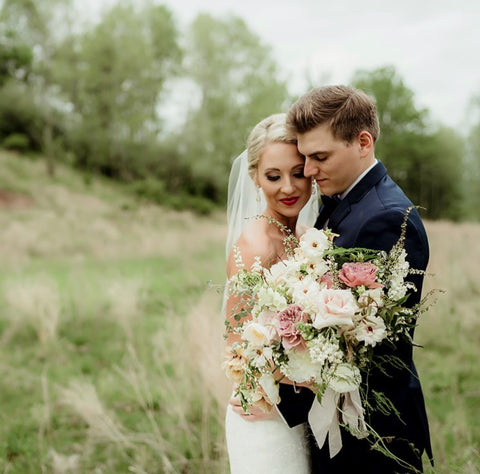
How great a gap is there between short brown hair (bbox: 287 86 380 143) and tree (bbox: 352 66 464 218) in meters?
31.0

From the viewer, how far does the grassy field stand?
4094 millimetres

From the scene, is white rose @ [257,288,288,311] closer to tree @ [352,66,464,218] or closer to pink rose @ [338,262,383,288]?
pink rose @ [338,262,383,288]

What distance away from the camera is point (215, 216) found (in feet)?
93.3

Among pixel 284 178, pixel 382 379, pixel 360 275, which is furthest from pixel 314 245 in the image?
pixel 284 178

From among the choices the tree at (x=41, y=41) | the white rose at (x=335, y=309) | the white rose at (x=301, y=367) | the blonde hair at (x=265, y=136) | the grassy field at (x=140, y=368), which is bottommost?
the grassy field at (x=140, y=368)

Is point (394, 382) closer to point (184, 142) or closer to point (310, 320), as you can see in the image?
point (310, 320)

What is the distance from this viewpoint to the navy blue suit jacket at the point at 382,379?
2086mm

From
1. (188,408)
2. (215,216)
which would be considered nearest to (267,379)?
(188,408)

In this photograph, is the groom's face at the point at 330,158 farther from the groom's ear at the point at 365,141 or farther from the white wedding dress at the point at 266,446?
the white wedding dress at the point at 266,446

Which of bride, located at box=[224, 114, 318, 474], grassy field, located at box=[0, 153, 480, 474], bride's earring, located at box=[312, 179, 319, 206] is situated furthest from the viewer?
grassy field, located at box=[0, 153, 480, 474]

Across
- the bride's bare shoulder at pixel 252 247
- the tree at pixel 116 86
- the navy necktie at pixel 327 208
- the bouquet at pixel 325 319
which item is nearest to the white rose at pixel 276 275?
the bouquet at pixel 325 319

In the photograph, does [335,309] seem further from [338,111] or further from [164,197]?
[164,197]

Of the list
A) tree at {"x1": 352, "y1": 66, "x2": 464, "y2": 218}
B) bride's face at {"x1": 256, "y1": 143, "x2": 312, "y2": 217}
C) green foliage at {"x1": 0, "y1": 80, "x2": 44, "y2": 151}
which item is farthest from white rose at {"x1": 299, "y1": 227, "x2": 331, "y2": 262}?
tree at {"x1": 352, "y1": 66, "x2": 464, "y2": 218}

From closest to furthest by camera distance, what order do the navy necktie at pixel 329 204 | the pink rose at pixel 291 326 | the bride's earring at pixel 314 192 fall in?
the pink rose at pixel 291 326 → the navy necktie at pixel 329 204 → the bride's earring at pixel 314 192
